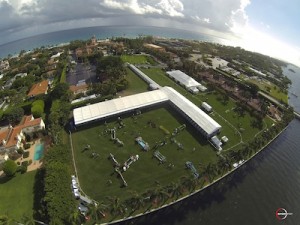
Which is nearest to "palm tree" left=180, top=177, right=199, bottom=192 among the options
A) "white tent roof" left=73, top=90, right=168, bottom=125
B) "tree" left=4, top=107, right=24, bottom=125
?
"white tent roof" left=73, top=90, right=168, bottom=125

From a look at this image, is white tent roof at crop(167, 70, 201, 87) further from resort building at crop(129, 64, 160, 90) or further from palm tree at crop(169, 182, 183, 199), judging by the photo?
palm tree at crop(169, 182, 183, 199)

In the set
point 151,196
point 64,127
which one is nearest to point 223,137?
point 151,196

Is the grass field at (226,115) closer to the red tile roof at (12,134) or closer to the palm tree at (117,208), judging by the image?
the palm tree at (117,208)

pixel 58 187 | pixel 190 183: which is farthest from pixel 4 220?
pixel 190 183

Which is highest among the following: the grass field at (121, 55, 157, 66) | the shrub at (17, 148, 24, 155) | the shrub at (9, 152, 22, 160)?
the shrub at (17, 148, 24, 155)

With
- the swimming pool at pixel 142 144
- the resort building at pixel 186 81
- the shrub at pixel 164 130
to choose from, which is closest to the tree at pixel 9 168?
the swimming pool at pixel 142 144

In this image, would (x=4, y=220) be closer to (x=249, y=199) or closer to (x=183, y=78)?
(x=249, y=199)
